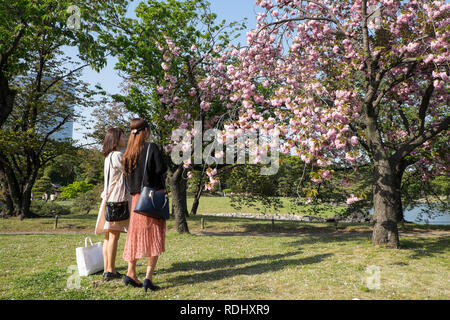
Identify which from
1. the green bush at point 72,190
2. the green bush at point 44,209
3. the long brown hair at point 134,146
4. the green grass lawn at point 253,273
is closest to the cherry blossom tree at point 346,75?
the green grass lawn at point 253,273

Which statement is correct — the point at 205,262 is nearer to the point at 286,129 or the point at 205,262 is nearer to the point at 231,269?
the point at 231,269

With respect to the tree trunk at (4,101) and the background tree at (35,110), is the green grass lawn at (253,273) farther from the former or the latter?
the background tree at (35,110)

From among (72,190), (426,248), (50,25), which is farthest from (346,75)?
(72,190)

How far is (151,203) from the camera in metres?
4.64

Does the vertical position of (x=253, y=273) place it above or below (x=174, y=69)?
below

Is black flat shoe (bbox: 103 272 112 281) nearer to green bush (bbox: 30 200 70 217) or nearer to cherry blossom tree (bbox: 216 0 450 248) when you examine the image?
cherry blossom tree (bbox: 216 0 450 248)

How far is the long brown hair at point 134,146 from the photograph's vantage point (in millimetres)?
4984

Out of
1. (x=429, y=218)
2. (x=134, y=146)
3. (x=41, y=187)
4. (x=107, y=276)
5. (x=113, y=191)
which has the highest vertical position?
(x=134, y=146)

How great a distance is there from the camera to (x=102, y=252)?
598cm

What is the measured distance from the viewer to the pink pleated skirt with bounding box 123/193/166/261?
4.82 m

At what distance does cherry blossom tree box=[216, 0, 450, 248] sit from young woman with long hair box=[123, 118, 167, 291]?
3.38 m

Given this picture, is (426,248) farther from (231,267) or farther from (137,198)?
(137,198)

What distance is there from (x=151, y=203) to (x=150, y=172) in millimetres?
494
